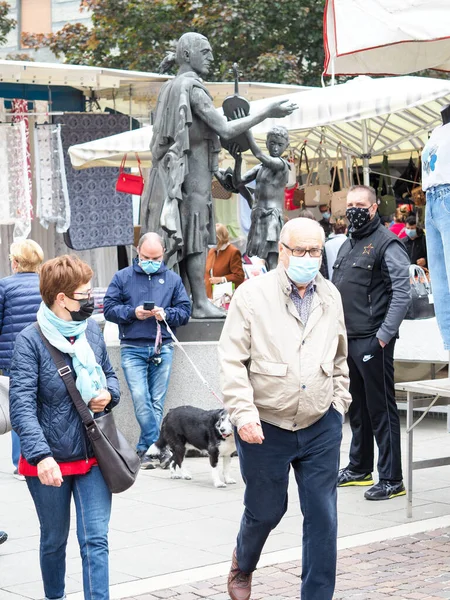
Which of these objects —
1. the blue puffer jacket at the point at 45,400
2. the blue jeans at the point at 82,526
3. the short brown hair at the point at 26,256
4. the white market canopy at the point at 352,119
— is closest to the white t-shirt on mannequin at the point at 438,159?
the blue puffer jacket at the point at 45,400

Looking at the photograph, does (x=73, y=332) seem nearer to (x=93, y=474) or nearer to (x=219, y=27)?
(x=93, y=474)

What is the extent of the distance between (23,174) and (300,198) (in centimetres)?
425

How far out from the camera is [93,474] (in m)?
4.76

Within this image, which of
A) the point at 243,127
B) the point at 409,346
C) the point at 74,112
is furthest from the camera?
the point at 74,112

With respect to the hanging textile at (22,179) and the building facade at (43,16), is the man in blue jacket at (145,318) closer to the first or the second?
the hanging textile at (22,179)

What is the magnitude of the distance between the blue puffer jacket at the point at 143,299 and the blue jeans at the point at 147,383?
97 mm

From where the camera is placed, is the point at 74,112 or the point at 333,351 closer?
the point at 333,351

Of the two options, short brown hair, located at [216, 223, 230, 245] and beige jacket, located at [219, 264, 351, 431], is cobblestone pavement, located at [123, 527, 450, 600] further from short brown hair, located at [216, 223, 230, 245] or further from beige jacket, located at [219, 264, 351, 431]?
short brown hair, located at [216, 223, 230, 245]

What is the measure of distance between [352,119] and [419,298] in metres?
2.14

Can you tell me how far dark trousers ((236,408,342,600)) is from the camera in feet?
16.1

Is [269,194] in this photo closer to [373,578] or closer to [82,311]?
[373,578]

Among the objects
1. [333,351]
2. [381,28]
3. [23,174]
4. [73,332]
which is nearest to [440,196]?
[381,28]

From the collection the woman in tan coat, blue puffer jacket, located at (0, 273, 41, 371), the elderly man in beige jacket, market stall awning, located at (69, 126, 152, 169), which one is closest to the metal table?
the elderly man in beige jacket

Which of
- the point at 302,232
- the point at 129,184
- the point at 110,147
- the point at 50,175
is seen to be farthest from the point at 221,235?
Result: the point at 302,232
